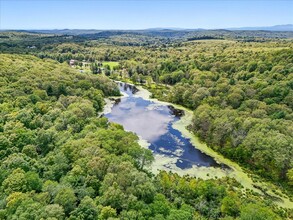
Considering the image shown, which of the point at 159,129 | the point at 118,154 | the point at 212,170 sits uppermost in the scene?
the point at 118,154

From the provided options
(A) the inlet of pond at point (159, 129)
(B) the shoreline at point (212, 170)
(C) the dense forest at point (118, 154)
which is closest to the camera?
(C) the dense forest at point (118, 154)

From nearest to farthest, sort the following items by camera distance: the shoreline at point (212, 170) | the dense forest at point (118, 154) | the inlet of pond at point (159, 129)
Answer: the dense forest at point (118, 154) < the shoreline at point (212, 170) < the inlet of pond at point (159, 129)

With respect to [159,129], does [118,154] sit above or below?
above

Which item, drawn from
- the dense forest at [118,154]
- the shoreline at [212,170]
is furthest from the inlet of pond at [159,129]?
the dense forest at [118,154]

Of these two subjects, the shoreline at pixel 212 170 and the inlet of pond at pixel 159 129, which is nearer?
the shoreline at pixel 212 170

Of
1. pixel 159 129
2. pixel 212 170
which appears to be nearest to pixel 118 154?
pixel 212 170

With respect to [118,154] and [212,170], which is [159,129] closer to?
[212,170]

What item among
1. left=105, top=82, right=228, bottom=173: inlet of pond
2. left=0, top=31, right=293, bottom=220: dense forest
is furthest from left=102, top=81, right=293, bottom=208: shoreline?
left=0, top=31, right=293, bottom=220: dense forest

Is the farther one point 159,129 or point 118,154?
point 159,129

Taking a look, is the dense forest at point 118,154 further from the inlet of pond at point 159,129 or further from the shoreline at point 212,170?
the inlet of pond at point 159,129
